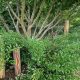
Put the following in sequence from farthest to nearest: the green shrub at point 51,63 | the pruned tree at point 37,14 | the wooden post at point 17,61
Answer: the pruned tree at point 37,14
the wooden post at point 17,61
the green shrub at point 51,63

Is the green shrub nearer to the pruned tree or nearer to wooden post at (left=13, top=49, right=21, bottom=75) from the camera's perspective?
wooden post at (left=13, top=49, right=21, bottom=75)

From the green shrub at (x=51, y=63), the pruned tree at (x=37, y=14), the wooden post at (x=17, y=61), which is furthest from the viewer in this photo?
the pruned tree at (x=37, y=14)

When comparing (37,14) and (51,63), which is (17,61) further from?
(37,14)

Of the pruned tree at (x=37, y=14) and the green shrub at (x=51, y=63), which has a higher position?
the pruned tree at (x=37, y=14)

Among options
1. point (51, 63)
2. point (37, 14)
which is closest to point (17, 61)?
point (51, 63)

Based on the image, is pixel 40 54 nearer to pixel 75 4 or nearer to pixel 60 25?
pixel 75 4

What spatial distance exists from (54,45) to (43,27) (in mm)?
1732

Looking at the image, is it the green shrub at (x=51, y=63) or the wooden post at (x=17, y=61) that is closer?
the green shrub at (x=51, y=63)

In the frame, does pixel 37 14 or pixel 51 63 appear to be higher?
pixel 37 14

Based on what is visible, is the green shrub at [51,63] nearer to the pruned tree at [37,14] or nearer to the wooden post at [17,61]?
the wooden post at [17,61]

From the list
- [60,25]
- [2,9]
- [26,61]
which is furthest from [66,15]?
[26,61]

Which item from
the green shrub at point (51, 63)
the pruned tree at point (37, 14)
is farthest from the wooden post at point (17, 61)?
the pruned tree at point (37, 14)

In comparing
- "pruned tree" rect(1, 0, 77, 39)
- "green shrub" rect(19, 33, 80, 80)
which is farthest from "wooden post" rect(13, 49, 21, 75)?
"pruned tree" rect(1, 0, 77, 39)

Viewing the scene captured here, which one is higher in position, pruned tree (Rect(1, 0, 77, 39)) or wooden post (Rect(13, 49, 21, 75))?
pruned tree (Rect(1, 0, 77, 39))
